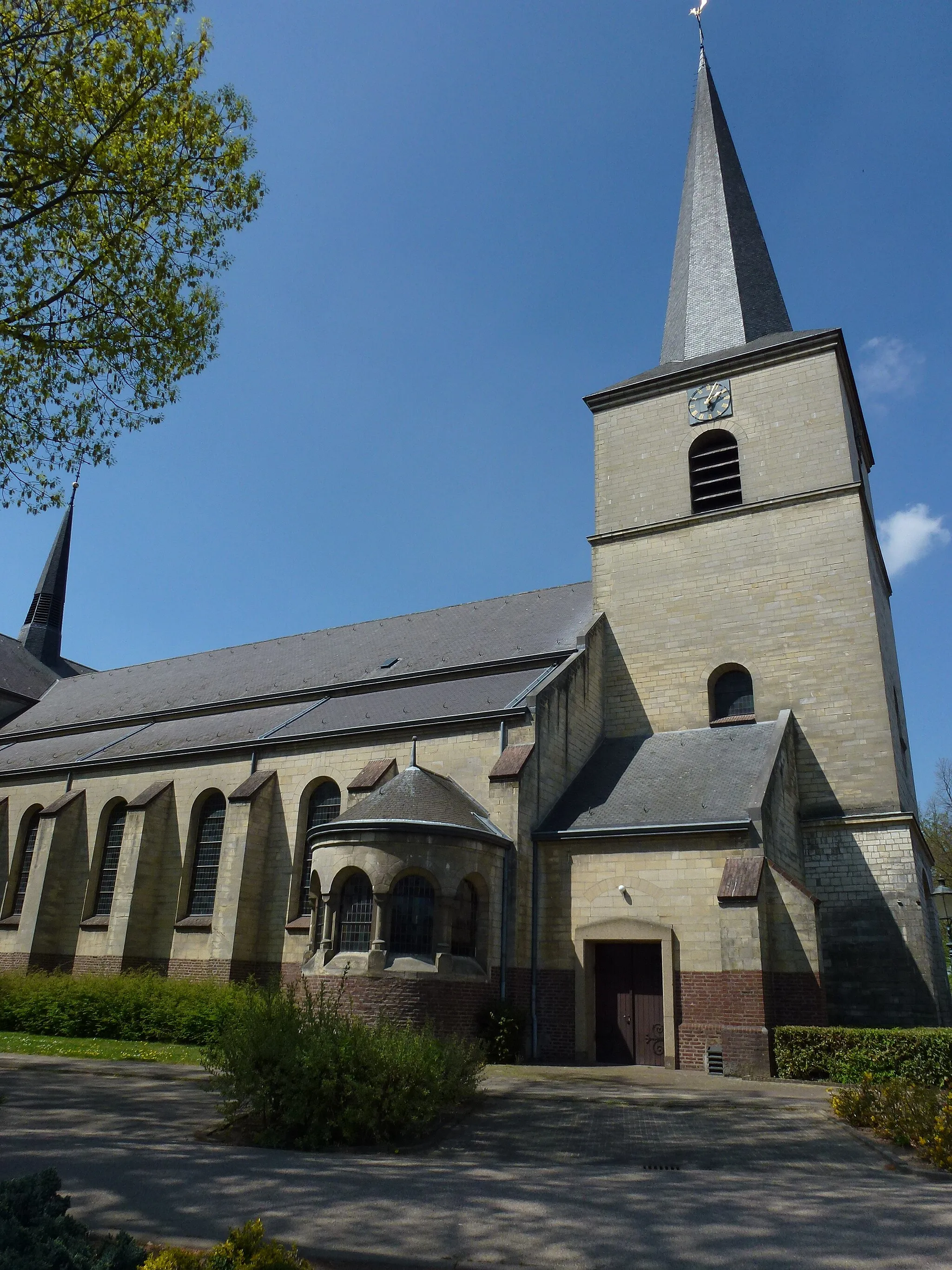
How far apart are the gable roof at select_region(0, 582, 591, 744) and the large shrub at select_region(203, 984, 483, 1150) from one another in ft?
43.0

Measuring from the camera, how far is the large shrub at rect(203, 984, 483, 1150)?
29.1ft

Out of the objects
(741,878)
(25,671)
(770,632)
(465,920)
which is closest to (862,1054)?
(741,878)

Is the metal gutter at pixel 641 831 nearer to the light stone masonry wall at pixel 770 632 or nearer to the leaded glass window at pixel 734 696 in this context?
the light stone masonry wall at pixel 770 632

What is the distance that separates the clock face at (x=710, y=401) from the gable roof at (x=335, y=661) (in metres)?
5.57

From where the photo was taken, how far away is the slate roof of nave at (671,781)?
1688cm

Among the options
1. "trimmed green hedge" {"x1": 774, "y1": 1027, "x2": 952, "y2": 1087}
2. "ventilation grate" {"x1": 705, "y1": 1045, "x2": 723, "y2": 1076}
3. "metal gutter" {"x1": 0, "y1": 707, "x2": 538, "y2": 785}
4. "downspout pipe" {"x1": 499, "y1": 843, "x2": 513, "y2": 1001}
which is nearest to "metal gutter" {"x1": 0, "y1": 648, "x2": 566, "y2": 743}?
"metal gutter" {"x1": 0, "y1": 707, "x2": 538, "y2": 785}

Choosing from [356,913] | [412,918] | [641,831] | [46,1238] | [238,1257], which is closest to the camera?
[46,1238]

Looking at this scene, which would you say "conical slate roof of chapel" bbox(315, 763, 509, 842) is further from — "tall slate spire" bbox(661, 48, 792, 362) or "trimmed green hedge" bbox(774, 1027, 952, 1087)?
"tall slate spire" bbox(661, 48, 792, 362)

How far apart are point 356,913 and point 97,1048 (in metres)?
5.07

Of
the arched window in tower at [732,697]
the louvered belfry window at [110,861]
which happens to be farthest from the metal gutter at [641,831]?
the louvered belfry window at [110,861]

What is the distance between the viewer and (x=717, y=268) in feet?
84.4

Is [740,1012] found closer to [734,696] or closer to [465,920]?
[465,920]

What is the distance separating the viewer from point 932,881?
21500 millimetres

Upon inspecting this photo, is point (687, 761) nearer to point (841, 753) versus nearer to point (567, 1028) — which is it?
point (841, 753)
